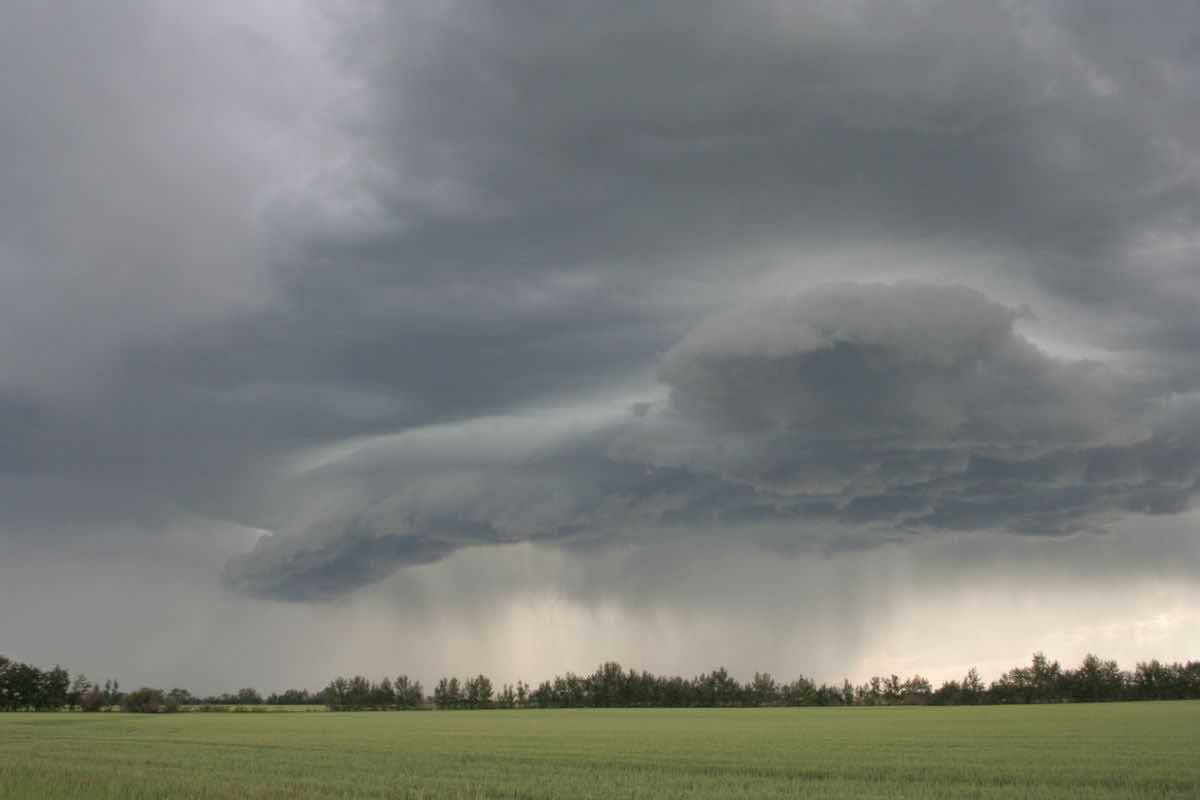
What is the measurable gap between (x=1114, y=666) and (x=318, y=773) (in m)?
206

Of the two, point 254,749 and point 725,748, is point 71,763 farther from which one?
point 725,748

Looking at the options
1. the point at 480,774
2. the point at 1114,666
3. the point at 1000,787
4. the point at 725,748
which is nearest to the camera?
the point at 1000,787

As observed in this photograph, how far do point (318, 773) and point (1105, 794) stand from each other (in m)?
25.8

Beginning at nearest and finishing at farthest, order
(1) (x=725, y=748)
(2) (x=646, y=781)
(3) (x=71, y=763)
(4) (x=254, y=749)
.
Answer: (2) (x=646, y=781) → (3) (x=71, y=763) → (1) (x=725, y=748) → (4) (x=254, y=749)

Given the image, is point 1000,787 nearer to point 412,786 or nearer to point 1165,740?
point 412,786

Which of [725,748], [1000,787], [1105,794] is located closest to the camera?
[1105,794]

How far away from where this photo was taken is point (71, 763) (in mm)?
40531

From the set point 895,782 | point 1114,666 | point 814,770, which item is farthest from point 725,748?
point 1114,666

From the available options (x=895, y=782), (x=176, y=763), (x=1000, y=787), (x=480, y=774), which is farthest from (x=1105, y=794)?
(x=176, y=763)

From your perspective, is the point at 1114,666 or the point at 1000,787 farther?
the point at 1114,666

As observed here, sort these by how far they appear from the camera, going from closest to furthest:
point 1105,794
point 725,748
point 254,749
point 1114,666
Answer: point 1105,794 → point 725,748 → point 254,749 → point 1114,666

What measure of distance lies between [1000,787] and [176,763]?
3295 centimetres

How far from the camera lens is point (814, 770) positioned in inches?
1351

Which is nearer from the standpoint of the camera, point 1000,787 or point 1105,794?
point 1105,794
